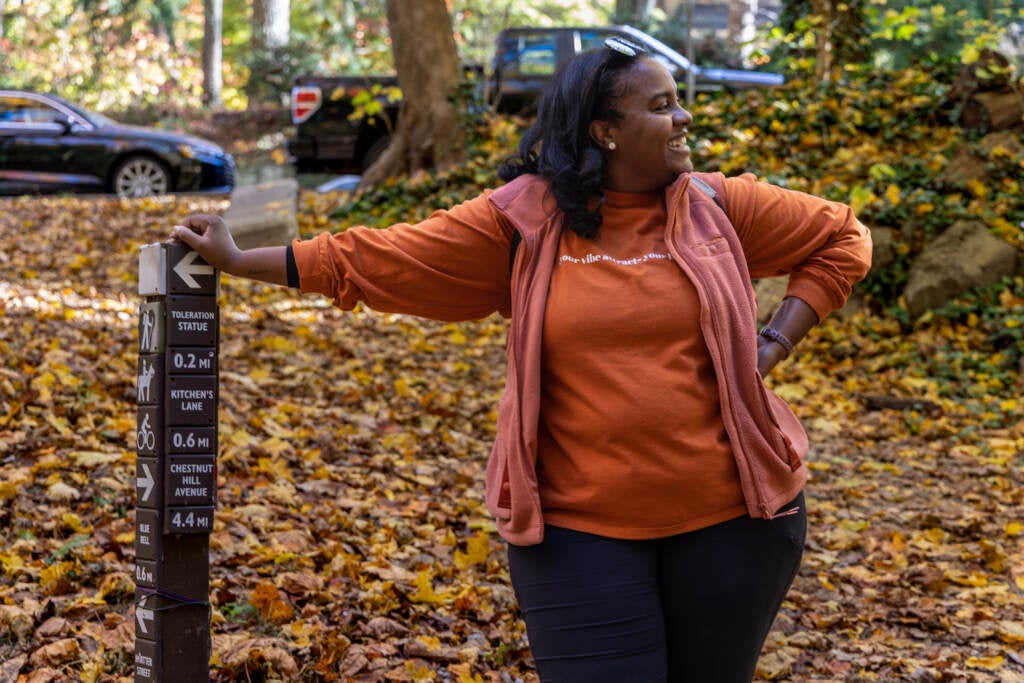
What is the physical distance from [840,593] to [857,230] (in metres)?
2.80

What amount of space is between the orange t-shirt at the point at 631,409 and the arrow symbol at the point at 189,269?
0.82 metres

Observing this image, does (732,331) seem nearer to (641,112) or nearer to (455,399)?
(641,112)

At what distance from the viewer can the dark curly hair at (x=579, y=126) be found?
8.64ft

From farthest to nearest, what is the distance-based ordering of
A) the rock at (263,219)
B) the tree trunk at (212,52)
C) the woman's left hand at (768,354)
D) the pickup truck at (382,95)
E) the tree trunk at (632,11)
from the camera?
the tree trunk at (212,52)
the tree trunk at (632,11)
the pickup truck at (382,95)
the rock at (263,219)
the woman's left hand at (768,354)

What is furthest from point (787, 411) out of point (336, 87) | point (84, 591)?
point (336, 87)

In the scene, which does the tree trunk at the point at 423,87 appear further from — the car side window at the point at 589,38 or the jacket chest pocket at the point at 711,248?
the jacket chest pocket at the point at 711,248

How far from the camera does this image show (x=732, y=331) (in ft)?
8.44

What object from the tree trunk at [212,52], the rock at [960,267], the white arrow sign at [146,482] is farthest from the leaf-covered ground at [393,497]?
the tree trunk at [212,52]

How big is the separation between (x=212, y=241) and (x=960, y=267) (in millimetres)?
8355

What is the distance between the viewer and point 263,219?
11.1 meters

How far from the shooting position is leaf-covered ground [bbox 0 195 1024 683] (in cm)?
425

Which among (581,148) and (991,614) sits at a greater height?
(581,148)

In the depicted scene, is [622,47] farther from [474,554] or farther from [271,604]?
[474,554]

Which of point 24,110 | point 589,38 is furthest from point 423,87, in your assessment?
point 24,110
